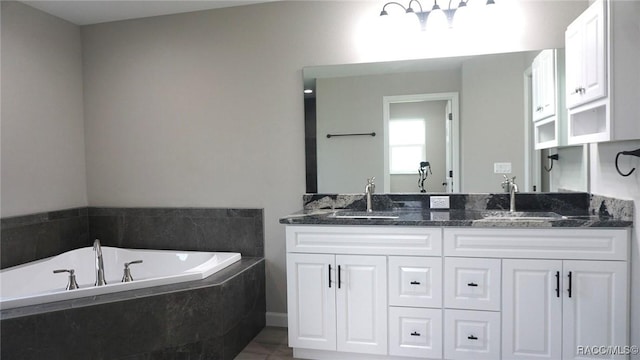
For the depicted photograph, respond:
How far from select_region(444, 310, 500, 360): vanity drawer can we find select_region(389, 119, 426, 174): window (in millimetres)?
1002

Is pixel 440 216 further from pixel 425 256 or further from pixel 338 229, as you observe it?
pixel 338 229

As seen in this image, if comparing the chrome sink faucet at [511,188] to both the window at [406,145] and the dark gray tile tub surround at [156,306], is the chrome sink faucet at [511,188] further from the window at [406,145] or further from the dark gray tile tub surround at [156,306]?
the dark gray tile tub surround at [156,306]

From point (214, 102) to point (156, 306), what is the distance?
162 cm

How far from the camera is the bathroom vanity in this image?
6.95 feet

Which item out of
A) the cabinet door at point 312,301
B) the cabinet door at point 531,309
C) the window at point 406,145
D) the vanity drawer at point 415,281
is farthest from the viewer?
the window at point 406,145

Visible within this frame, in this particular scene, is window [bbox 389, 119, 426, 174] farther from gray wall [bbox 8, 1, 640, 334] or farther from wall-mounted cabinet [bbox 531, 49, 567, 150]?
wall-mounted cabinet [bbox 531, 49, 567, 150]

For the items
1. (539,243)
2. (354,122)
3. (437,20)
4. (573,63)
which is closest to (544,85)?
(573,63)

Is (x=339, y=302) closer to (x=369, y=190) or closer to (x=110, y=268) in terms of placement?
(x=369, y=190)

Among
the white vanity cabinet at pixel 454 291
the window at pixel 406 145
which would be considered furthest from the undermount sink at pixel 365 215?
the window at pixel 406 145

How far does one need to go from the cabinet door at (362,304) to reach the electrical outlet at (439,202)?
0.65 meters

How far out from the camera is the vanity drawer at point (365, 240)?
7.55ft

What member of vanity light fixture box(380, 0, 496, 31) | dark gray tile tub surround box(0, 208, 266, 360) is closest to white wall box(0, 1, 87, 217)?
dark gray tile tub surround box(0, 208, 266, 360)

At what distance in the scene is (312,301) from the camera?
2.46 meters

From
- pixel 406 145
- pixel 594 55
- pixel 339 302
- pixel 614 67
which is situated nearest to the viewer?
pixel 614 67
